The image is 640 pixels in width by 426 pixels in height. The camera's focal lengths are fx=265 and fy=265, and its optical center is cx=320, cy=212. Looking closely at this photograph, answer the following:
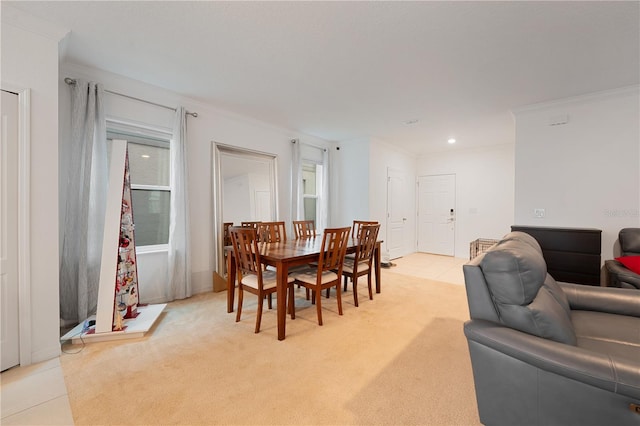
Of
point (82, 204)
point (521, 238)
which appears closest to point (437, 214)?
point (521, 238)

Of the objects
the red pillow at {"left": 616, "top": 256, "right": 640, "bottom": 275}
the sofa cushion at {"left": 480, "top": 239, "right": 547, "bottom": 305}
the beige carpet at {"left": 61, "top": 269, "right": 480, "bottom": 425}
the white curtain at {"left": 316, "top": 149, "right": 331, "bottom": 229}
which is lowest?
the beige carpet at {"left": 61, "top": 269, "right": 480, "bottom": 425}

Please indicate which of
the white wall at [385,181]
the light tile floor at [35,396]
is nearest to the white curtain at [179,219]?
the light tile floor at [35,396]

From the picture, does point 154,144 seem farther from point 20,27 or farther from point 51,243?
point 51,243

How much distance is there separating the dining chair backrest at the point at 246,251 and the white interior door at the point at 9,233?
1565mm

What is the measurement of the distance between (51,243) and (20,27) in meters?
1.63

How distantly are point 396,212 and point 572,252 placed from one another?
324cm

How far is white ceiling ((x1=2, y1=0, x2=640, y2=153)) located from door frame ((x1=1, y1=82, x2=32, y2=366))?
0.75 metres

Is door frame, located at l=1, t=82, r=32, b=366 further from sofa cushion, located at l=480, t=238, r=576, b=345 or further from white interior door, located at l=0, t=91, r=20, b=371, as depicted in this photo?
sofa cushion, located at l=480, t=238, r=576, b=345

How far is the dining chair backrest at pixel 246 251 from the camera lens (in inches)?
Result: 97.7

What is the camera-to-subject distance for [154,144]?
335 cm

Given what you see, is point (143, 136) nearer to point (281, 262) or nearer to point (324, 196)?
point (281, 262)

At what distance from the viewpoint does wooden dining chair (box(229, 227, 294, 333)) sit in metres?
2.48

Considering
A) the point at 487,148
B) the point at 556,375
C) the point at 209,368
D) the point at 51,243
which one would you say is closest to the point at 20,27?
the point at 51,243

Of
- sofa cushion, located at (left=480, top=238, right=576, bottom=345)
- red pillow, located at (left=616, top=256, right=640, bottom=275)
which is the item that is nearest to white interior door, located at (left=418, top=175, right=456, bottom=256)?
red pillow, located at (left=616, top=256, right=640, bottom=275)
